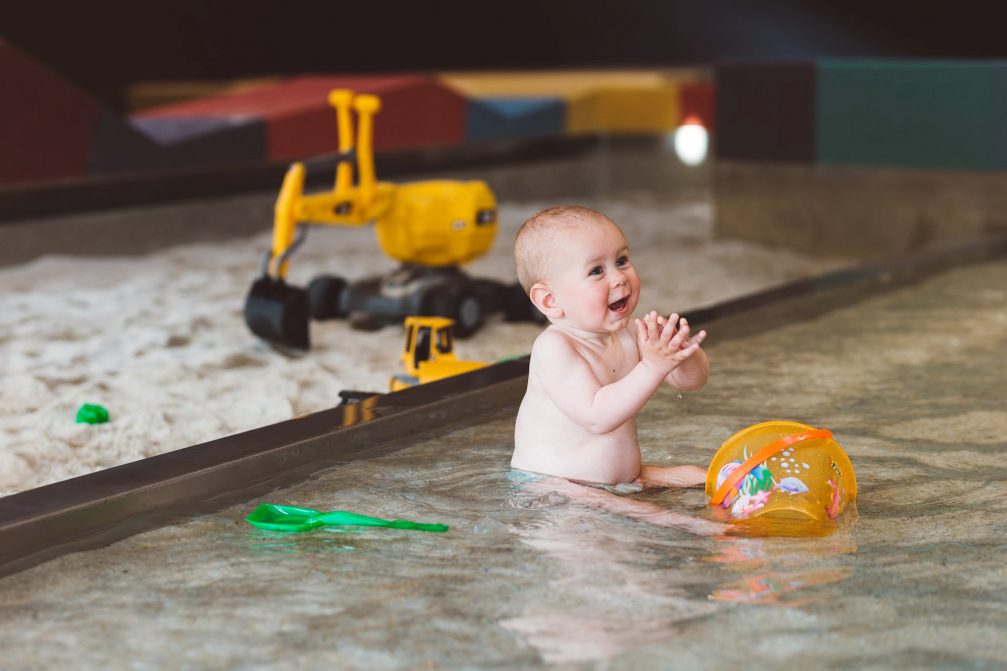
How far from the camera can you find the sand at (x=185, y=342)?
265 centimetres

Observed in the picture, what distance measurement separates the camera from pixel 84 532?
1893 mm

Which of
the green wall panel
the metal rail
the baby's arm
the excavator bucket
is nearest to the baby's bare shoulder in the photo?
the baby's arm

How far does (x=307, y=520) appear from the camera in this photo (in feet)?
6.29

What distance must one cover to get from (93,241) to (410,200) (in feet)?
6.31

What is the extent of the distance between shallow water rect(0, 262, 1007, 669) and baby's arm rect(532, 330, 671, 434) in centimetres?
13

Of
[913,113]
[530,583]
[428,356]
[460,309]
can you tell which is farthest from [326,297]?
[913,113]

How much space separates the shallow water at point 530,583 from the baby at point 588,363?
8cm

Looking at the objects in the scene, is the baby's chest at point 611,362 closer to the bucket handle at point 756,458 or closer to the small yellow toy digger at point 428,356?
the bucket handle at point 756,458

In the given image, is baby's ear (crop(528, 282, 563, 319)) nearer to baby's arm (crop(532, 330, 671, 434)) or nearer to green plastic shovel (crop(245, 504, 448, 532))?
baby's arm (crop(532, 330, 671, 434))

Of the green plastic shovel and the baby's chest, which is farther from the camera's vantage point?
the baby's chest

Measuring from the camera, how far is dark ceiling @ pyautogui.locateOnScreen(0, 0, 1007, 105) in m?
9.32

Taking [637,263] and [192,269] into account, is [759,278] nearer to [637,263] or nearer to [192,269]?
[637,263]

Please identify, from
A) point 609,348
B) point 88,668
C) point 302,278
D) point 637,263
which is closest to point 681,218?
point 637,263

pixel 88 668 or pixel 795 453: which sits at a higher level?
pixel 795 453
